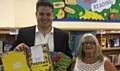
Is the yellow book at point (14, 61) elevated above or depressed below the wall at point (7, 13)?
below

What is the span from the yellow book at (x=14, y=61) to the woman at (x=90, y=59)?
0.78 meters

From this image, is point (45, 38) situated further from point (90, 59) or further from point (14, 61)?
point (90, 59)

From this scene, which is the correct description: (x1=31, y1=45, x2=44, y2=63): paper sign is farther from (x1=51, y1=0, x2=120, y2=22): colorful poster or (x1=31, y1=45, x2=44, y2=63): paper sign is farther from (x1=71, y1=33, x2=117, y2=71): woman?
(x1=51, y1=0, x2=120, y2=22): colorful poster

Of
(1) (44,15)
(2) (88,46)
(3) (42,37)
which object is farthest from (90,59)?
(1) (44,15)

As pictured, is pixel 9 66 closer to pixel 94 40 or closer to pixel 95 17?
pixel 94 40

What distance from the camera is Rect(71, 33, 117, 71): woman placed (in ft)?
7.89

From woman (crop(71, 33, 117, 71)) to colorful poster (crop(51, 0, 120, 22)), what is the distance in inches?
81.2

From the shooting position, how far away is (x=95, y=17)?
16.3 feet

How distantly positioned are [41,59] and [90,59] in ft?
2.81

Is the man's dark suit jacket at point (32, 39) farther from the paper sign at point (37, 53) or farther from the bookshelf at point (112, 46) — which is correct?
the bookshelf at point (112, 46)

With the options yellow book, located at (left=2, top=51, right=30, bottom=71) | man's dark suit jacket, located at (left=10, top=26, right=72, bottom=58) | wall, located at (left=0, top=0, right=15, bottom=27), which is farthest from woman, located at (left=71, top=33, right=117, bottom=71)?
wall, located at (left=0, top=0, right=15, bottom=27)

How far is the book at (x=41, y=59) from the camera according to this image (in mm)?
1834

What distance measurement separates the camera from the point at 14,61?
5.95ft

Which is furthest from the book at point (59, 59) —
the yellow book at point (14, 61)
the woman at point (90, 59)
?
the woman at point (90, 59)
